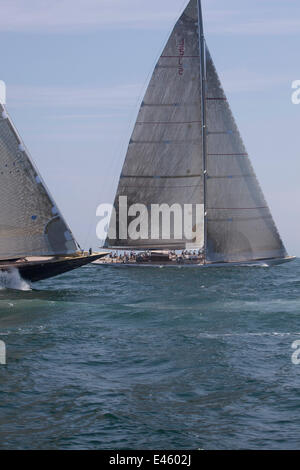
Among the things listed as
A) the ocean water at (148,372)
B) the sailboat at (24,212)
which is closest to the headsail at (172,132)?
the ocean water at (148,372)

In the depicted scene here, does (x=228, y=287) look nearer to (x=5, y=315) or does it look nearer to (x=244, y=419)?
(x=5, y=315)

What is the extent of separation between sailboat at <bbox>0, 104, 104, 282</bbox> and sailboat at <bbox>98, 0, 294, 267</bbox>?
21.0 metres

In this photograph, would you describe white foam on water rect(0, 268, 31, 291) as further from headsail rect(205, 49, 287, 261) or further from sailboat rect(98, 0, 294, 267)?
headsail rect(205, 49, 287, 261)

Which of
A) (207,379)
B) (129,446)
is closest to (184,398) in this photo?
(207,379)

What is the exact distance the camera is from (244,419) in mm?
21625

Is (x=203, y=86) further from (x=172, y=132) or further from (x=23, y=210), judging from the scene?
(x=23, y=210)

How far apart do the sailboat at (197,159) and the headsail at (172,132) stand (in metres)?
0.09

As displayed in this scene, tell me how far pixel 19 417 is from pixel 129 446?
4300mm

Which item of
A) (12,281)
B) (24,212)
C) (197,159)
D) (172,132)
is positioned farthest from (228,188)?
(24,212)

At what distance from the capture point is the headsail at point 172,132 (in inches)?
2539

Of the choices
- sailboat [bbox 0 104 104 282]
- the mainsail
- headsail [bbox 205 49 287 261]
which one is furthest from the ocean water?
headsail [bbox 205 49 287 261]

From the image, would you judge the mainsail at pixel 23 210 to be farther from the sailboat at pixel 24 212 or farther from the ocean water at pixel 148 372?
the ocean water at pixel 148 372

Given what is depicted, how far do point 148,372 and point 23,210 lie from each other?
815 inches

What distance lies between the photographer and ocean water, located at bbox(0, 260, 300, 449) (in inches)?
809
